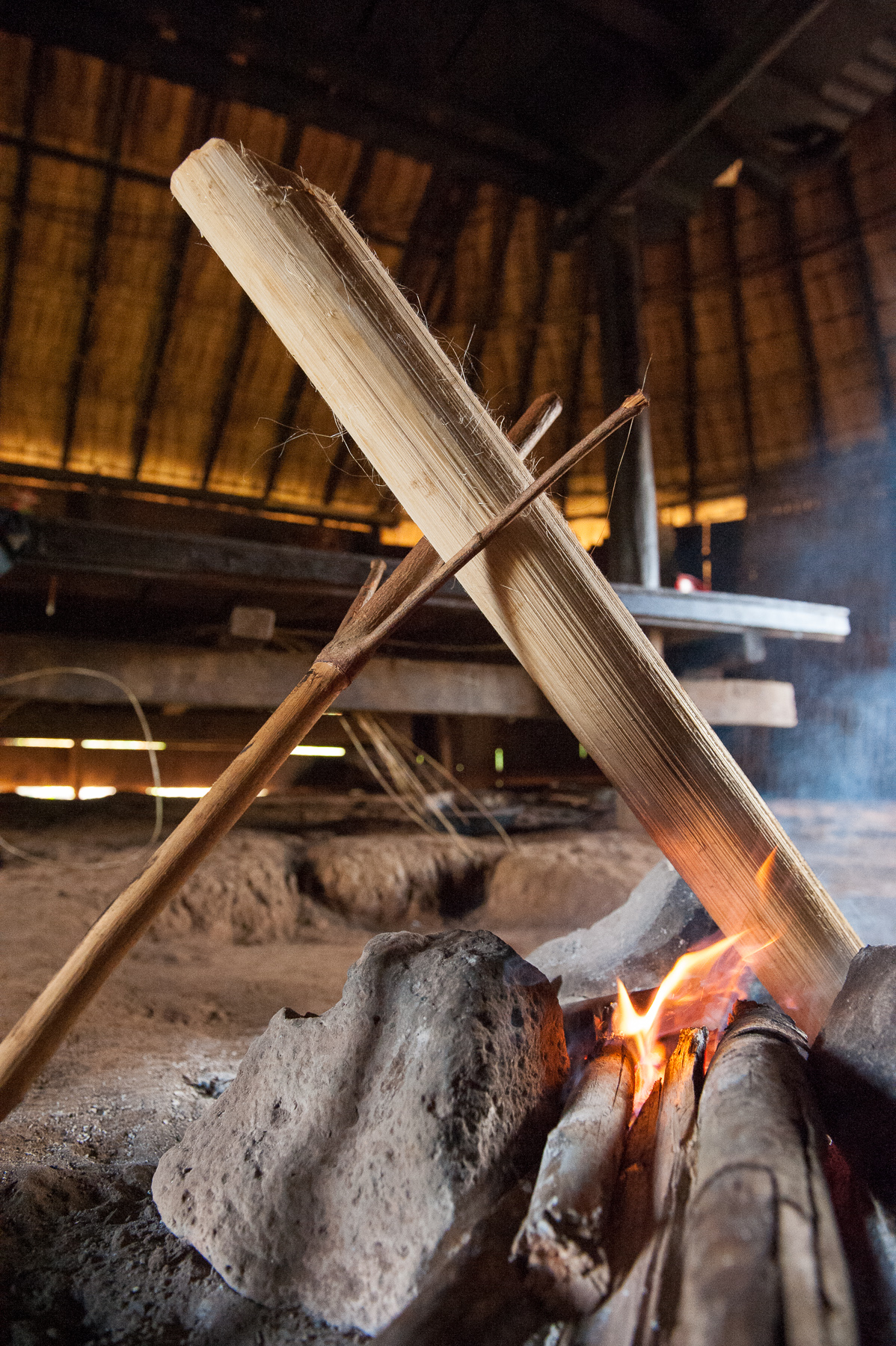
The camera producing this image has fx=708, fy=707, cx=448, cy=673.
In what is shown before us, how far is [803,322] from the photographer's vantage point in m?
7.37

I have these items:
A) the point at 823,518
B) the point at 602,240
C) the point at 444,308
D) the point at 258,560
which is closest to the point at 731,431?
the point at 823,518

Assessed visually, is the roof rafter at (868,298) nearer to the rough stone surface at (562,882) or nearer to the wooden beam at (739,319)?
the wooden beam at (739,319)

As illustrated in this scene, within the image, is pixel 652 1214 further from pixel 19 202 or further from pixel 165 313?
pixel 19 202

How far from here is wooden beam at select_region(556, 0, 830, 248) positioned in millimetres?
3303

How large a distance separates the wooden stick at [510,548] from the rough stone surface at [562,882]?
115 inches

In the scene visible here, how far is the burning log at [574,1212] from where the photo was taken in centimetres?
95

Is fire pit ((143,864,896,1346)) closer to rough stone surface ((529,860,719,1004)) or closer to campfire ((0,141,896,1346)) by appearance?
campfire ((0,141,896,1346))

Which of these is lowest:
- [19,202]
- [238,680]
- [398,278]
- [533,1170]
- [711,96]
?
[533,1170]

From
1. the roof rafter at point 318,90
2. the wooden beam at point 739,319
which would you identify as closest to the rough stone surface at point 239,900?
the roof rafter at point 318,90

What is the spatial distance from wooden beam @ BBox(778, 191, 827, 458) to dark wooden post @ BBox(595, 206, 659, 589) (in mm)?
3649

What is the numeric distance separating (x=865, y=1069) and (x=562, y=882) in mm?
3163

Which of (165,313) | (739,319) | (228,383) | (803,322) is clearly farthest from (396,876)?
(803,322)

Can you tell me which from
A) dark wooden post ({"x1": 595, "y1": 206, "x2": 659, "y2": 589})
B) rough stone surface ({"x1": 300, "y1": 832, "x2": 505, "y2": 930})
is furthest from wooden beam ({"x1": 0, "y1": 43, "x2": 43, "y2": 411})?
rough stone surface ({"x1": 300, "y1": 832, "x2": 505, "y2": 930})

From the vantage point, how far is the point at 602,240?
448 centimetres
